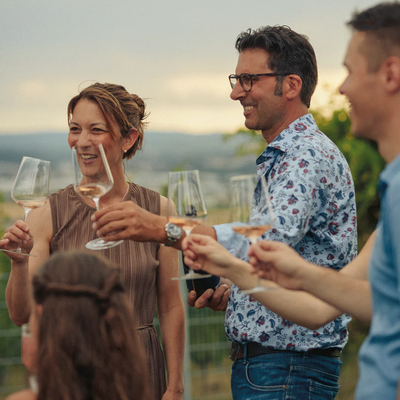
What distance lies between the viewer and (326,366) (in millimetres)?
2455

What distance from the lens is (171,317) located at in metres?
3.05

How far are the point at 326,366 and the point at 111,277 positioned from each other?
1.33 m

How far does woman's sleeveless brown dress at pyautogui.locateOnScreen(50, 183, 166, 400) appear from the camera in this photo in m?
2.82

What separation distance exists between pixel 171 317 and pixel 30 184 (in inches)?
42.6

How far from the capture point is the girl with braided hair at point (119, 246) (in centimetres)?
280

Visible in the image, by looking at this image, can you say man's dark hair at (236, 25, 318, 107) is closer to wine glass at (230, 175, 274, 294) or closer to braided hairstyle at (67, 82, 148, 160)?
braided hairstyle at (67, 82, 148, 160)

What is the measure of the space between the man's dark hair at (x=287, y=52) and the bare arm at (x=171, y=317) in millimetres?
990

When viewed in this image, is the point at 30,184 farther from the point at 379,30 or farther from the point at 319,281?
the point at 379,30

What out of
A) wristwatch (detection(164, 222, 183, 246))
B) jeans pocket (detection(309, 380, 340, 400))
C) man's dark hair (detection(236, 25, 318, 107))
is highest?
man's dark hair (detection(236, 25, 318, 107))

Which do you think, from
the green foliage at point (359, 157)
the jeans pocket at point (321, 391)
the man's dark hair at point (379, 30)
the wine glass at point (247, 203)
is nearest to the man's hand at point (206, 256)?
the wine glass at point (247, 203)

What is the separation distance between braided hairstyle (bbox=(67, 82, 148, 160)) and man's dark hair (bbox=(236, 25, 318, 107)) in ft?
2.21

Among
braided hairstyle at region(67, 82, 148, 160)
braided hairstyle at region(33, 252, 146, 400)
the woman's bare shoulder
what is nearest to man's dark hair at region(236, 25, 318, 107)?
braided hairstyle at region(67, 82, 148, 160)

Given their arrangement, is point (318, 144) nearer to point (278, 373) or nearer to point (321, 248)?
point (321, 248)

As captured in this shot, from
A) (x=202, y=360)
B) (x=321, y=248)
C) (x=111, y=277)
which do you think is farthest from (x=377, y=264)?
(x=202, y=360)
